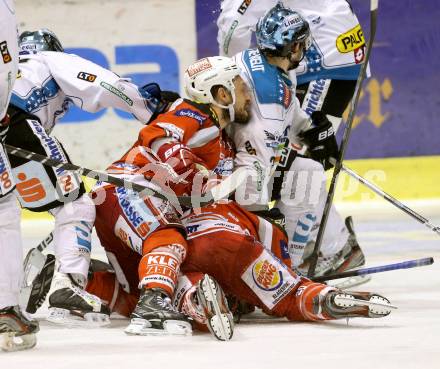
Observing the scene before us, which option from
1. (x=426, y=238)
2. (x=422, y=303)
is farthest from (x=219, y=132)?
(x=426, y=238)

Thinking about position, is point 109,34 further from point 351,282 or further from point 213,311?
point 213,311

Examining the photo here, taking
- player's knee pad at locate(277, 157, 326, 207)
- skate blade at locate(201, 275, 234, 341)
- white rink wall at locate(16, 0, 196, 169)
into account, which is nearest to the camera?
skate blade at locate(201, 275, 234, 341)

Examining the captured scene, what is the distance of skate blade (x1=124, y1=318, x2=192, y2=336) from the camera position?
3736 mm

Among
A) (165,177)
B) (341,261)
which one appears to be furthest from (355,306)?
(341,261)

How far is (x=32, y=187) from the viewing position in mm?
4375

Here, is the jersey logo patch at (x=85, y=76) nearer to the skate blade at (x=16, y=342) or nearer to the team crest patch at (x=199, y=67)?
the team crest patch at (x=199, y=67)

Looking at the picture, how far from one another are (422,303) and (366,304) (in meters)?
0.72

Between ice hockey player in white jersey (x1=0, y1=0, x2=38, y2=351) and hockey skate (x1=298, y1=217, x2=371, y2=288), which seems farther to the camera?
hockey skate (x1=298, y1=217, x2=371, y2=288)

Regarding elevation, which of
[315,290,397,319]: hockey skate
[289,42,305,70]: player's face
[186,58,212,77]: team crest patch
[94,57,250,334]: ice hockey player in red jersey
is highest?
[186,58,212,77]: team crest patch

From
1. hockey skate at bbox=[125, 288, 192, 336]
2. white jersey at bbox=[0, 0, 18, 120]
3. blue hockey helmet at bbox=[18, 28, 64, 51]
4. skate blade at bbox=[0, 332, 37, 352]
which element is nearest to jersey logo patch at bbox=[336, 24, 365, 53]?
blue hockey helmet at bbox=[18, 28, 64, 51]

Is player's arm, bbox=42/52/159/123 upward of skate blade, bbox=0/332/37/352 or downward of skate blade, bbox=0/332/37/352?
upward

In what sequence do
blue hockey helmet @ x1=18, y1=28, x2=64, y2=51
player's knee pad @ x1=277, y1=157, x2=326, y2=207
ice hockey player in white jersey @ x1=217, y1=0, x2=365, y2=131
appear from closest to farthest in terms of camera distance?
blue hockey helmet @ x1=18, y1=28, x2=64, y2=51 < player's knee pad @ x1=277, y1=157, x2=326, y2=207 < ice hockey player in white jersey @ x1=217, y1=0, x2=365, y2=131

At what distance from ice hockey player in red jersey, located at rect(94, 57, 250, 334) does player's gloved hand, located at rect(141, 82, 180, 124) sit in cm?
19

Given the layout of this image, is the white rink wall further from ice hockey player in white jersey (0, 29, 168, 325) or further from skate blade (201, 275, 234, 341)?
skate blade (201, 275, 234, 341)
